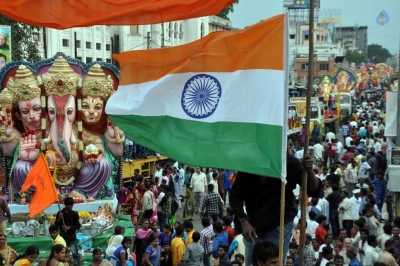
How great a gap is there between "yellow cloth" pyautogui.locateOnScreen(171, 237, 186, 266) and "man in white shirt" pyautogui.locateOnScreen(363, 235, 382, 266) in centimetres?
281

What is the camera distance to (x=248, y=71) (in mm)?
7531

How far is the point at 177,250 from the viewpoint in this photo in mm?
13656

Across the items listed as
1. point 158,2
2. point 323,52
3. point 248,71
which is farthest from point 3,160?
point 323,52

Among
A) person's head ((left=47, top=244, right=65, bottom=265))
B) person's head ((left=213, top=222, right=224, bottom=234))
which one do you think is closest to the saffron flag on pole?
person's head ((left=47, top=244, right=65, bottom=265))

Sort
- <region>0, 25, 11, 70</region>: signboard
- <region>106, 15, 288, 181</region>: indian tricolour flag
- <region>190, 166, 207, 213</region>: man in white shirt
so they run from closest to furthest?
<region>106, 15, 288, 181</region>: indian tricolour flag → <region>190, 166, 207, 213</region>: man in white shirt → <region>0, 25, 11, 70</region>: signboard

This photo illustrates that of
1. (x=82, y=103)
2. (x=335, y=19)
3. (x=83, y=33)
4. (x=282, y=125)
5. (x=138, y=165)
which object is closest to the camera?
(x=282, y=125)

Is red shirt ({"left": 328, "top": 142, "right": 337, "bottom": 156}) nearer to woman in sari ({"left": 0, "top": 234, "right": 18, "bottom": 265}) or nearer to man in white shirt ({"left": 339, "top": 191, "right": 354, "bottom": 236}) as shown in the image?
man in white shirt ({"left": 339, "top": 191, "right": 354, "bottom": 236})

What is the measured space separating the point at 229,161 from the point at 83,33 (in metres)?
45.4

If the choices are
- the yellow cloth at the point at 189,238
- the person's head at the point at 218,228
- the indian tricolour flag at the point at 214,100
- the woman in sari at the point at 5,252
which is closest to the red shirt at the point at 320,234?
the person's head at the point at 218,228

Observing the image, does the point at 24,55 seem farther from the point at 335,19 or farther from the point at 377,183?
the point at 335,19

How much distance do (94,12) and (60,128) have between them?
1011cm

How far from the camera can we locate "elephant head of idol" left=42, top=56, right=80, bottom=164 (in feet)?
62.2

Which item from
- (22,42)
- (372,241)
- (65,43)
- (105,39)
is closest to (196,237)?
(372,241)

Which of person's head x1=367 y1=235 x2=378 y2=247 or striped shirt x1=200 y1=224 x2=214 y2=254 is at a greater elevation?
person's head x1=367 y1=235 x2=378 y2=247
